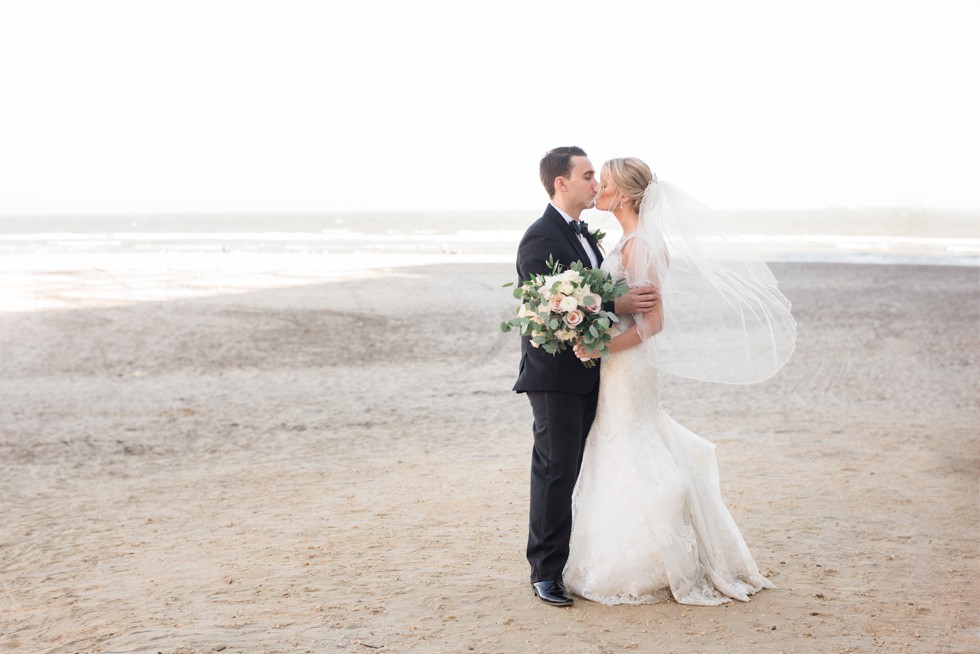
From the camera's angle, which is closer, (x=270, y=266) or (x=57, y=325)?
(x=57, y=325)

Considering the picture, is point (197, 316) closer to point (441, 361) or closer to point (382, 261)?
point (441, 361)

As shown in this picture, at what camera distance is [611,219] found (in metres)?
4.36

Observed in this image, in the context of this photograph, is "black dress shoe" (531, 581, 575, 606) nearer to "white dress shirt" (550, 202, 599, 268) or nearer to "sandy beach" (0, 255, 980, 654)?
"sandy beach" (0, 255, 980, 654)

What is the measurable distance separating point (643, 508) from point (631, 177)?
1.48m

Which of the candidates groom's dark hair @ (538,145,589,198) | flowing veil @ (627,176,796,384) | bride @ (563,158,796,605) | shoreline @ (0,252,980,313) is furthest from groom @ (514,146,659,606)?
shoreline @ (0,252,980,313)

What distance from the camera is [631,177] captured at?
4090 mm

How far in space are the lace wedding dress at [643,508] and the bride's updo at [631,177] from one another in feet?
0.86

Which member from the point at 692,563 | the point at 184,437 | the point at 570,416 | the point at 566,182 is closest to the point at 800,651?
the point at 692,563

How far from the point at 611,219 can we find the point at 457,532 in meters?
2.22

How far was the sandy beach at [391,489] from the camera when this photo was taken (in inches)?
155

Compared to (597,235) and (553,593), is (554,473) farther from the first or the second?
(597,235)

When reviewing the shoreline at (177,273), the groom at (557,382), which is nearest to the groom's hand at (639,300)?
the groom at (557,382)

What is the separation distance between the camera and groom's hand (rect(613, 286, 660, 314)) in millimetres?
3949

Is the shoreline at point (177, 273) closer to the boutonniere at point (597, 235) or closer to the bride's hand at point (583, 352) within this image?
the boutonniere at point (597, 235)
